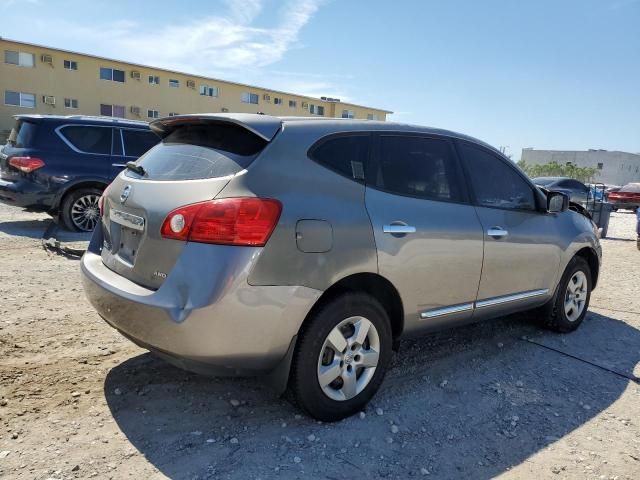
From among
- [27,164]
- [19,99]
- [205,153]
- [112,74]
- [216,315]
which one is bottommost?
[216,315]

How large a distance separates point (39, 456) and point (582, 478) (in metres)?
2.80

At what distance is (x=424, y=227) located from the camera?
10.9 ft

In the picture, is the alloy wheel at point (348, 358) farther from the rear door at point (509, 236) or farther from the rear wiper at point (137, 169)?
the rear wiper at point (137, 169)

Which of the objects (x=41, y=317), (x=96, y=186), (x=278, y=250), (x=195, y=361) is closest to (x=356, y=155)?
(x=278, y=250)

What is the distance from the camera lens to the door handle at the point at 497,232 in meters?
3.83

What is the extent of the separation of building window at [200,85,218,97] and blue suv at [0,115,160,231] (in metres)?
33.8

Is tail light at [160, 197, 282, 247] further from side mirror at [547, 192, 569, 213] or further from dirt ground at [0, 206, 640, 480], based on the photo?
side mirror at [547, 192, 569, 213]

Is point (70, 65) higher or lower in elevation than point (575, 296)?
higher

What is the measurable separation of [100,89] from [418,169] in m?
37.3

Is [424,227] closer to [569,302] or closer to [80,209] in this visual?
[569,302]

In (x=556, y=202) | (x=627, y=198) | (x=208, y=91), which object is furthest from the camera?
(x=208, y=91)

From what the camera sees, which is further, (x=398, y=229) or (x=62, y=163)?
(x=62, y=163)

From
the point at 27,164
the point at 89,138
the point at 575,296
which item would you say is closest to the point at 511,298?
the point at 575,296

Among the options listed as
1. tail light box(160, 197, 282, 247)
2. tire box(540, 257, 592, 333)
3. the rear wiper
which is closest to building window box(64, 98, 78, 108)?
the rear wiper
